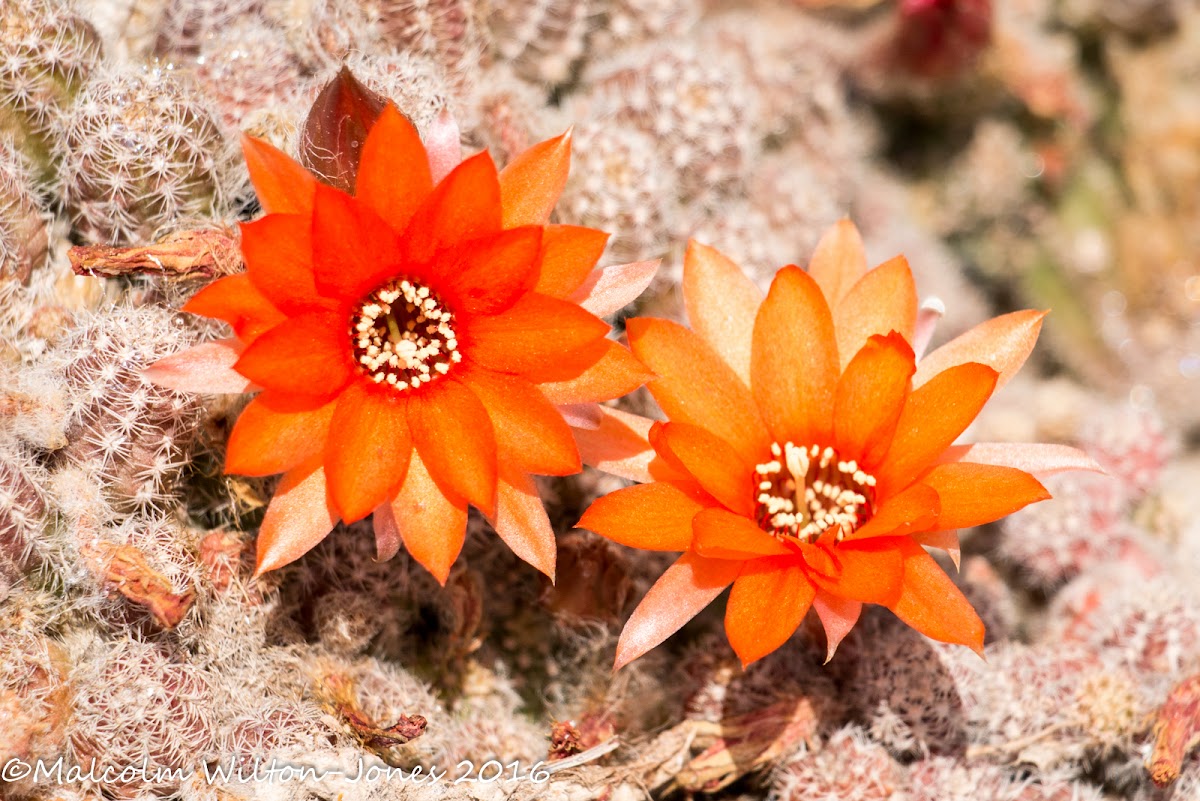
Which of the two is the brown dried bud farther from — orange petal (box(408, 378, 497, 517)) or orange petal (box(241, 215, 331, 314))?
orange petal (box(408, 378, 497, 517))

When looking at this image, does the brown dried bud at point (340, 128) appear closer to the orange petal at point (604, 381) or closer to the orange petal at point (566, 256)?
the orange petal at point (566, 256)

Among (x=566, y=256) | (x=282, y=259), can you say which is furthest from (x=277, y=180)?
(x=566, y=256)

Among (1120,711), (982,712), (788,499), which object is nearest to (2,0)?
(788,499)

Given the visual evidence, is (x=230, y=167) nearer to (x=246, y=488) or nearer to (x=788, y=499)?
(x=246, y=488)

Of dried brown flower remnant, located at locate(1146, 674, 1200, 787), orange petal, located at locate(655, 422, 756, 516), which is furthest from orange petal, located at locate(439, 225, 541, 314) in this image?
dried brown flower remnant, located at locate(1146, 674, 1200, 787)

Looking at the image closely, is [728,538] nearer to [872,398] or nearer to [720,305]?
[872,398]

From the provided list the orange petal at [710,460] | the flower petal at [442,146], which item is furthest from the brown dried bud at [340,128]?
the orange petal at [710,460]
